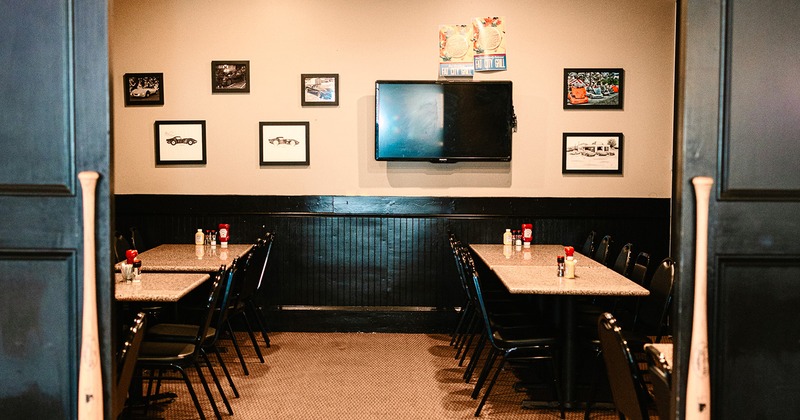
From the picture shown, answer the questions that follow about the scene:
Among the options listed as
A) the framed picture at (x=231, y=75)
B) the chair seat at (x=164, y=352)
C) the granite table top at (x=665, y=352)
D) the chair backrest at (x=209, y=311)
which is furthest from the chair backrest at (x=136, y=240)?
the granite table top at (x=665, y=352)

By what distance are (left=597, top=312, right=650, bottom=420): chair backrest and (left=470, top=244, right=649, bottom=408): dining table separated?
1.19m

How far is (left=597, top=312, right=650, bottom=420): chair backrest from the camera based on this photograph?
8.64 feet

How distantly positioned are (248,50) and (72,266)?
4631 mm

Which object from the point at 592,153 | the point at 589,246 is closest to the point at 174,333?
the point at 589,246

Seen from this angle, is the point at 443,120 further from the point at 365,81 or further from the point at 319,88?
the point at 319,88

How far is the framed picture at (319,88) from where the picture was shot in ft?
21.5

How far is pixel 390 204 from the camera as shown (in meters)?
6.59

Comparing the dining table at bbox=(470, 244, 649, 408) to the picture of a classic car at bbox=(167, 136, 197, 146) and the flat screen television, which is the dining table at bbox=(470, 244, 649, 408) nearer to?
the flat screen television

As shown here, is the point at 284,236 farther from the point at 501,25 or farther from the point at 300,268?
the point at 501,25

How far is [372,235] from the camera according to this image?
6617 millimetres

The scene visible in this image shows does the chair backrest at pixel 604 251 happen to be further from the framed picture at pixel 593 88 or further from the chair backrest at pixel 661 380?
the chair backrest at pixel 661 380

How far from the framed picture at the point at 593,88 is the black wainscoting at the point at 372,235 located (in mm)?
873

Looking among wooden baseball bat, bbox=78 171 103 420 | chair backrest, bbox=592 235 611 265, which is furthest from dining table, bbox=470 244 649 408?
wooden baseball bat, bbox=78 171 103 420

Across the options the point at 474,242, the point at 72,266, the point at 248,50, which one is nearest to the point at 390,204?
→ the point at 474,242
